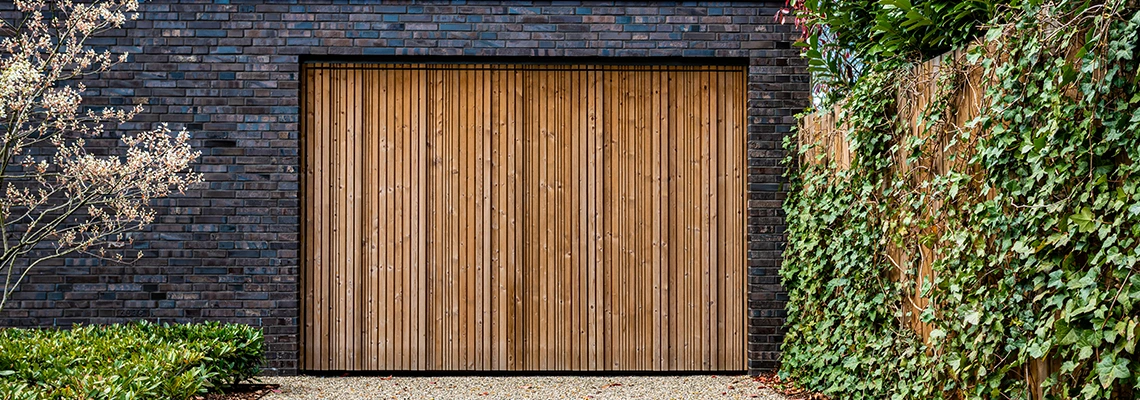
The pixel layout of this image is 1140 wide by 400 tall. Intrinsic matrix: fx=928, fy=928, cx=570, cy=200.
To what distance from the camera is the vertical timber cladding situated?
5.76m

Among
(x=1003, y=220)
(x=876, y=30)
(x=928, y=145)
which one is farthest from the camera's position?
(x=876, y=30)

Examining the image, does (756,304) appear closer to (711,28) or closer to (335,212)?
(711,28)

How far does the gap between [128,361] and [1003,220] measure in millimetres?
3579

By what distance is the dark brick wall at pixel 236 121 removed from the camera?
5641 mm

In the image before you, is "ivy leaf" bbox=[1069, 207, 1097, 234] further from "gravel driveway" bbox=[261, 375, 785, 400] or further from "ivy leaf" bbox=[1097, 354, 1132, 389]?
"gravel driveway" bbox=[261, 375, 785, 400]

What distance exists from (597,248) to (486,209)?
2.40ft

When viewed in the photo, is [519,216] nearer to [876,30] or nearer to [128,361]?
[128,361]

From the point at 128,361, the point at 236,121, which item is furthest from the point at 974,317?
the point at 236,121

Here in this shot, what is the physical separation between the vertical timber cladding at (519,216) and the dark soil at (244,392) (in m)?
0.51

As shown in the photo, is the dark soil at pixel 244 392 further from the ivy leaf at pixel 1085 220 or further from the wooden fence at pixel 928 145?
the ivy leaf at pixel 1085 220

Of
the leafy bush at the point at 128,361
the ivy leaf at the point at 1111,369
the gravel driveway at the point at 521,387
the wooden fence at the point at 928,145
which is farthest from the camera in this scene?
the gravel driveway at the point at 521,387

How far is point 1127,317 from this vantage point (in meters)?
2.45

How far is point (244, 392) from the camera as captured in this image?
512 cm

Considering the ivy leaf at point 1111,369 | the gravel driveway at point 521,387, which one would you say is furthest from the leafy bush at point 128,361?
the ivy leaf at point 1111,369
